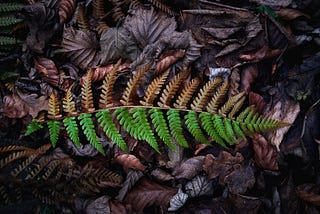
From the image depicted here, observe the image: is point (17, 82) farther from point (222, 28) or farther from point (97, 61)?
point (222, 28)

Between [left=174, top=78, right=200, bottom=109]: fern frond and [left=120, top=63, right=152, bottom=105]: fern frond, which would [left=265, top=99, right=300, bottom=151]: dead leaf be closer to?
[left=174, top=78, right=200, bottom=109]: fern frond

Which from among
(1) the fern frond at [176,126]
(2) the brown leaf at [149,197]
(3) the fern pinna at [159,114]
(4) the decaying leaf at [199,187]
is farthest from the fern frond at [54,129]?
(4) the decaying leaf at [199,187]

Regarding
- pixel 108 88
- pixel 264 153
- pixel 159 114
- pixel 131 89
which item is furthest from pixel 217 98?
pixel 108 88

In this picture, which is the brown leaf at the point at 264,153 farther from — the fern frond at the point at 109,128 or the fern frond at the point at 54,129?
the fern frond at the point at 54,129

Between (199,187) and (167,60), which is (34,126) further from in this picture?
(199,187)

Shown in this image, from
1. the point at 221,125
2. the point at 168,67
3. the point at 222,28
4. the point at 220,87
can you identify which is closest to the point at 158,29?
the point at 168,67

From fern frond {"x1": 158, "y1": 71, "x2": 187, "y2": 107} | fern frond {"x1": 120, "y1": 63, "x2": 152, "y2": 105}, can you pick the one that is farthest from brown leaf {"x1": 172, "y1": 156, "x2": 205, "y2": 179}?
fern frond {"x1": 120, "y1": 63, "x2": 152, "y2": 105}
